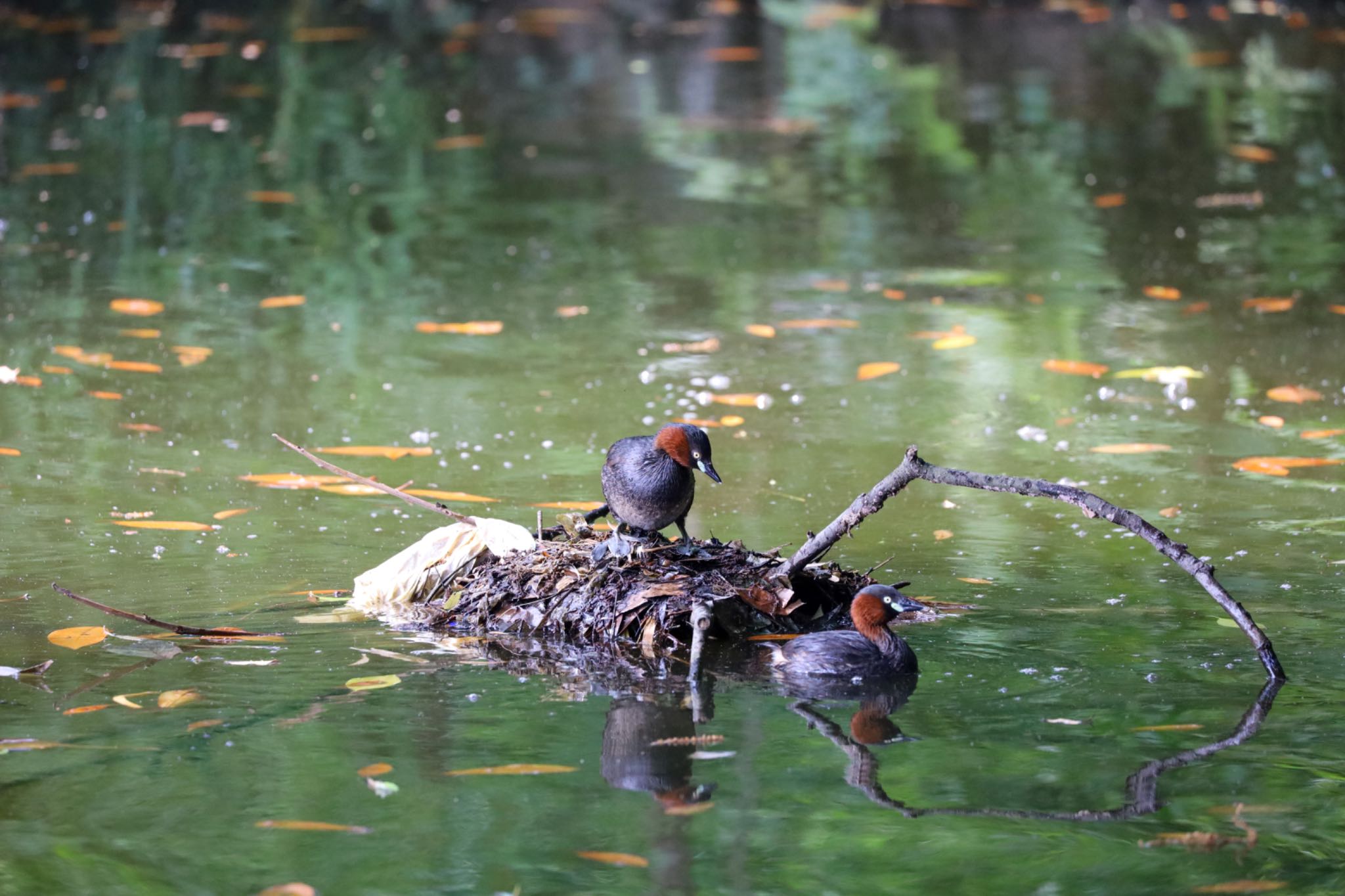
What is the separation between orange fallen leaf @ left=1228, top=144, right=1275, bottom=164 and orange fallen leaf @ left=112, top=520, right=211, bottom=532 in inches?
382

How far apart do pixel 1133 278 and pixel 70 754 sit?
8.21 metres

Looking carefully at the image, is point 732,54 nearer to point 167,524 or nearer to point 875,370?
point 875,370

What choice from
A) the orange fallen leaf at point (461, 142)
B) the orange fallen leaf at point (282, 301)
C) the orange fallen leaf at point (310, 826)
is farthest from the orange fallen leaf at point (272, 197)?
the orange fallen leaf at point (310, 826)

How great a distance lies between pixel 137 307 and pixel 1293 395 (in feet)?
22.3

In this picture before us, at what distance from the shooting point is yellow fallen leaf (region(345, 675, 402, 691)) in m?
5.27

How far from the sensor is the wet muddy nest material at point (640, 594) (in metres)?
5.80

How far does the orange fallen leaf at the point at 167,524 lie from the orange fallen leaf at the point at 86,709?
1.92 meters

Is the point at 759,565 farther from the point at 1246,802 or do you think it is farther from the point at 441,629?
the point at 1246,802

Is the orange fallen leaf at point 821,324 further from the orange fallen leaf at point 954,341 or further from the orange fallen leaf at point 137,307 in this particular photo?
the orange fallen leaf at point 137,307

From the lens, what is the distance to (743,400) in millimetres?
8844

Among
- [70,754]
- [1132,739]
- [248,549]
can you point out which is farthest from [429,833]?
[248,549]

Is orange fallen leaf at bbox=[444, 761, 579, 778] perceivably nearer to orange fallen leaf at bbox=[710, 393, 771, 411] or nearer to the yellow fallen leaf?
the yellow fallen leaf

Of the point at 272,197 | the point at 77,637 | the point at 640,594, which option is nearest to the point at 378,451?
the point at 77,637

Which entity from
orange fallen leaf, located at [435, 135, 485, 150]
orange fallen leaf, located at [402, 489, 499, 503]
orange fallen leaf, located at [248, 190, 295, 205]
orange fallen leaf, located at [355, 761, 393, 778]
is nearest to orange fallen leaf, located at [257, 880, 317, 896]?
orange fallen leaf, located at [355, 761, 393, 778]
